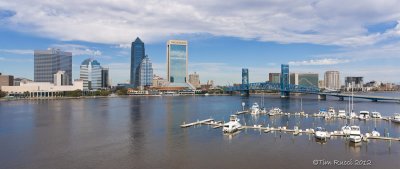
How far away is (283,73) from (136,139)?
128252 millimetres

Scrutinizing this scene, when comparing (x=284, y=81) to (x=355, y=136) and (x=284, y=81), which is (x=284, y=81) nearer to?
(x=284, y=81)

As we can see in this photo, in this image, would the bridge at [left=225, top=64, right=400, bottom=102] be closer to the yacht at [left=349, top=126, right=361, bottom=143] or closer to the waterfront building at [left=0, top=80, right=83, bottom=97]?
the waterfront building at [left=0, top=80, right=83, bottom=97]

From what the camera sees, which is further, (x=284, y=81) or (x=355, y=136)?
(x=284, y=81)

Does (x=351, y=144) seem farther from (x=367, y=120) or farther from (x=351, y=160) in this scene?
(x=367, y=120)

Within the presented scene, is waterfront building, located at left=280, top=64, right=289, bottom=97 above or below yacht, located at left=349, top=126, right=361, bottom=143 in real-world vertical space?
above

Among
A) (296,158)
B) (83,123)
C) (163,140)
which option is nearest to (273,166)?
(296,158)

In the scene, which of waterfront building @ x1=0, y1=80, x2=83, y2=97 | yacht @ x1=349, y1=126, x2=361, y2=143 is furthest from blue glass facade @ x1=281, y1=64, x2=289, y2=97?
yacht @ x1=349, y1=126, x2=361, y2=143

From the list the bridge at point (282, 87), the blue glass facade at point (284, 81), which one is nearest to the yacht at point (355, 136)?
the bridge at point (282, 87)

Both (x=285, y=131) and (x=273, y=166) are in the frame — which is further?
(x=285, y=131)

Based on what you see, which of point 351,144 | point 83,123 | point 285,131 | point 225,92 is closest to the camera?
point 351,144

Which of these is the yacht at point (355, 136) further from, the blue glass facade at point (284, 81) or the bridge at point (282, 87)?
the blue glass facade at point (284, 81)

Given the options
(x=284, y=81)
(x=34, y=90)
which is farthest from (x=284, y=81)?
(x=34, y=90)

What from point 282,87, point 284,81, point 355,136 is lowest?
point 355,136

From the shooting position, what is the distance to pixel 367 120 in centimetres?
5284
